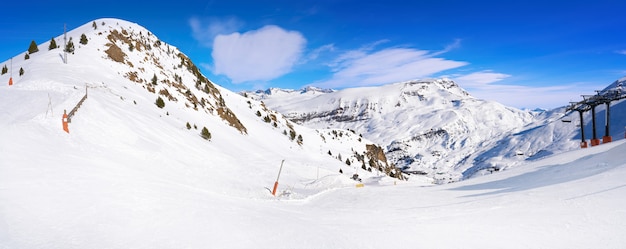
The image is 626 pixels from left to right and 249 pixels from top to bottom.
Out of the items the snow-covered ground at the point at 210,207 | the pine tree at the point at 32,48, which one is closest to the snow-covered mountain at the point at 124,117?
the snow-covered ground at the point at 210,207

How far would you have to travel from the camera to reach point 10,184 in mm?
9125

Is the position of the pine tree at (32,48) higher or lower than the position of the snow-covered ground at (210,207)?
higher

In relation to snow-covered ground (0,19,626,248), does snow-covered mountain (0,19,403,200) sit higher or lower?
higher

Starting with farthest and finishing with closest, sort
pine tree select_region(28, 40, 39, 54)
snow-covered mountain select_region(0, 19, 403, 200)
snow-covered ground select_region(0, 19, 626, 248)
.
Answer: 1. pine tree select_region(28, 40, 39, 54)
2. snow-covered mountain select_region(0, 19, 403, 200)
3. snow-covered ground select_region(0, 19, 626, 248)

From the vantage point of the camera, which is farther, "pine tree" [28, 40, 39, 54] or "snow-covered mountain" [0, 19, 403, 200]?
"pine tree" [28, 40, 39, 54]

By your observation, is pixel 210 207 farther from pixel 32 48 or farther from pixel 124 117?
pixel 32 48

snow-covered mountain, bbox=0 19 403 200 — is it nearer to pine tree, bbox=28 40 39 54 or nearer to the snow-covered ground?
the snow-covered ground

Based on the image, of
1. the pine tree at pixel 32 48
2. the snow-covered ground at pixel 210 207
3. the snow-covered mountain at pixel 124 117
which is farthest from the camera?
the pine tree at pixel 32 48

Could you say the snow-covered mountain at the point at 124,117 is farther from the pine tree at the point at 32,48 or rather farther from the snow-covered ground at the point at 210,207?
the pine tree at the point at 32,48

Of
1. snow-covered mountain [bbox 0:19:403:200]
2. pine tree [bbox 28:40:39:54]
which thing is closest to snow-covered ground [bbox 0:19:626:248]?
snow-covered mountain [bbox 0:19:403:200]

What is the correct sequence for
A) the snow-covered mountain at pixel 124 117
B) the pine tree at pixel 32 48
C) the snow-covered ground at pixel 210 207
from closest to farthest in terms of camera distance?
1. the snow-covered ground at pixel 210 207
2. the snow-covered mountain at pixel 124 117
3. the pine tree at pixel 32 48

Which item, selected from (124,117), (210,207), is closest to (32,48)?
(124,117)

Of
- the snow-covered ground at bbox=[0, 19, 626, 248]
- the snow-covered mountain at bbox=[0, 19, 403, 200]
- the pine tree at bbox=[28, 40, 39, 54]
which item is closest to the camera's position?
the snow-covered ground at bbox=[0, 19, 626, 248]

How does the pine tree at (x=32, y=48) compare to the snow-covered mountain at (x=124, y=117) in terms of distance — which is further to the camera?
the pine tree at (x=32, y=48)
